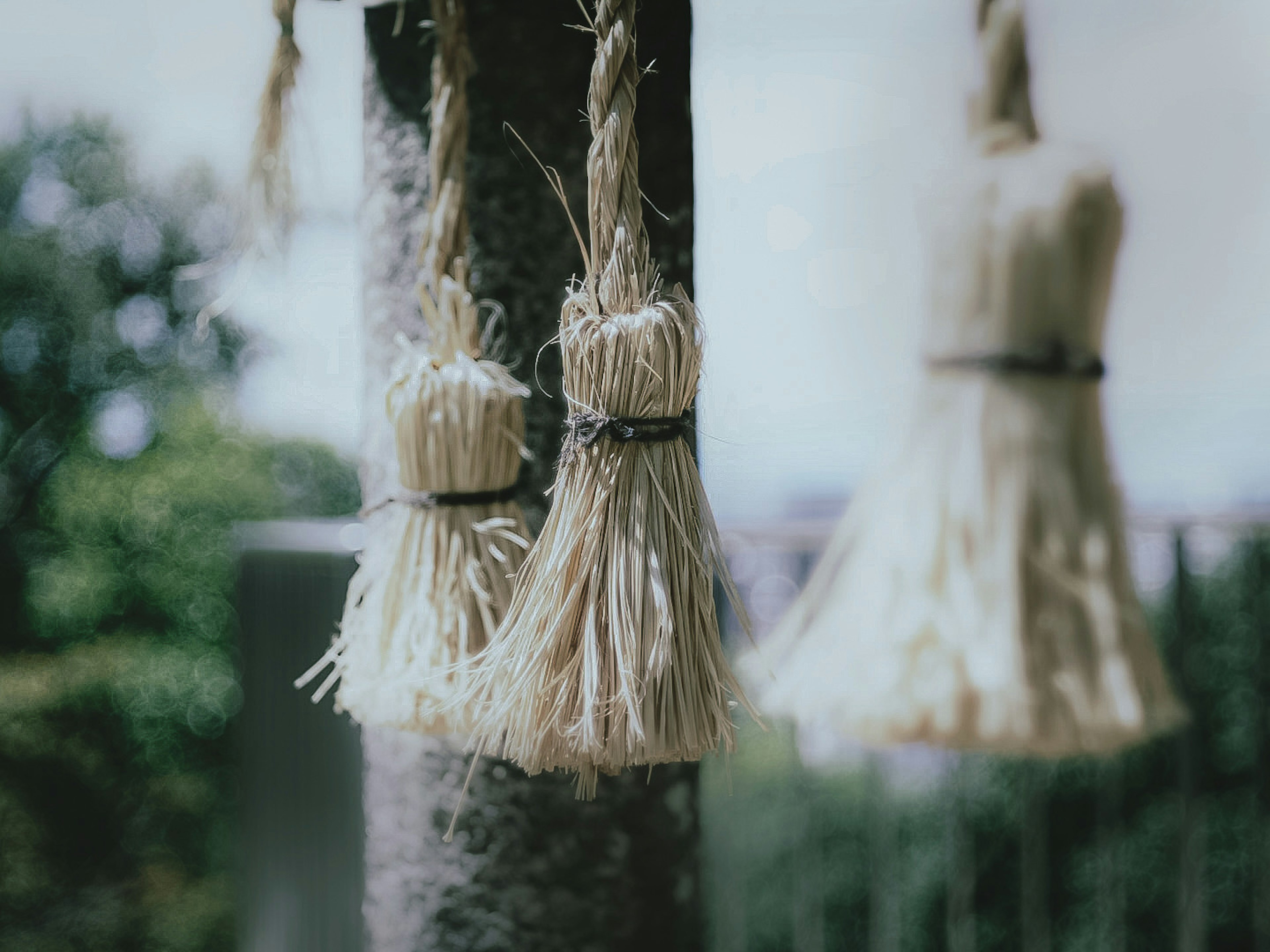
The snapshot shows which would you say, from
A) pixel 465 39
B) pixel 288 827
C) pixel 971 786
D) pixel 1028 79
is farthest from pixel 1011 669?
pixel 288 827

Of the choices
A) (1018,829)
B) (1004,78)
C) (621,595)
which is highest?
(1004,78)

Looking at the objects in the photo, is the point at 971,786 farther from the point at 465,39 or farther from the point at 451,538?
the point at 465,39

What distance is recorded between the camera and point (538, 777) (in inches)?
33.9

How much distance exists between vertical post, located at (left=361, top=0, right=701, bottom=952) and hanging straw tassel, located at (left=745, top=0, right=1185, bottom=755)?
1.52 ft

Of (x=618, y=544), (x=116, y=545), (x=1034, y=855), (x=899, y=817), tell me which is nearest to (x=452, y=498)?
(x=618, y=544)

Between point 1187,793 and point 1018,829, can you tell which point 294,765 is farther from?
point 1187,793

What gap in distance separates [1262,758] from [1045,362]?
1478 mm

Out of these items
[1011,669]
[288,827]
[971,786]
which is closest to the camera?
[1011,669]

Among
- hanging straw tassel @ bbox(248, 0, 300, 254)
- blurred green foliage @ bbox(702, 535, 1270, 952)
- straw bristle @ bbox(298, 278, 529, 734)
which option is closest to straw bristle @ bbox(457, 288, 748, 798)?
straw bristle @ bbox(298, 278, 529, 734)

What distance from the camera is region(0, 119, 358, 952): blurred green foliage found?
4.65 metres

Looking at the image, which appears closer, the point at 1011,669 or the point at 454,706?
the point at 1011,669

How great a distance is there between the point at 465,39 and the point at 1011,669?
0.71 metres

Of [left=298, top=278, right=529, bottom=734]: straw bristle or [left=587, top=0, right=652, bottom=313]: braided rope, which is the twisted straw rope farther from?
[left=587, top=0, right=652, bottom=313]: braided rope

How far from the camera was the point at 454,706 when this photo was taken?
2.26ft
